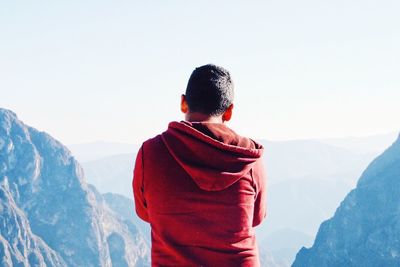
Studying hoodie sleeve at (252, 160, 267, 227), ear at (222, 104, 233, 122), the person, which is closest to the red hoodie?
the person

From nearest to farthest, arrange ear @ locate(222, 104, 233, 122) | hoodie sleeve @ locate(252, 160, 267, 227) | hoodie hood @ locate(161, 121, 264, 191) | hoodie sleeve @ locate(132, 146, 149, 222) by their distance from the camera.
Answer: hoodie hood @ locate(161, 121, 264, 191) → hoodie sleeve @ locate(132, 146, 149, 222) → hoodie sleeve @ locate(252, 160, 267, 227) → ear @ locate(222, 104, 233, 122)

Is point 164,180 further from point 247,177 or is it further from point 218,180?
point 247,177

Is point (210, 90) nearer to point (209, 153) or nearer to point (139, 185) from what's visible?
point (209, 153)

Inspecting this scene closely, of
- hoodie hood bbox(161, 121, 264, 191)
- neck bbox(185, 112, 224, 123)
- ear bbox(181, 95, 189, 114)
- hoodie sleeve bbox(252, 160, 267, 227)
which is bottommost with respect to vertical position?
hoodie sleeve bbox(252, 160, 267, 227)

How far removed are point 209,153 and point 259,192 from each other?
82 centimetres

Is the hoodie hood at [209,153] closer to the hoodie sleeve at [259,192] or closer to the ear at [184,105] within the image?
the hoodie sleeve at [259,192]

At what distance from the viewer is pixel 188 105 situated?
448 centimetres

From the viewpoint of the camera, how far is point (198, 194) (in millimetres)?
4004

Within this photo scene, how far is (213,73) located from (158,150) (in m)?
0.81

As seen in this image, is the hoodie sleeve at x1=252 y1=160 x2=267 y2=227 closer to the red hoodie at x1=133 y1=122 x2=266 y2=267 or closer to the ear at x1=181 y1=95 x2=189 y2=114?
the red hoodie at x1=133 y1=122 x2=266 y2=267

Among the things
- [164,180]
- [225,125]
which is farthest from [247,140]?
[164,180]

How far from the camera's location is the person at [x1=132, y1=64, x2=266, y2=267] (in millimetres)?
3982

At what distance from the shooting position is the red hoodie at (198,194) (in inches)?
157

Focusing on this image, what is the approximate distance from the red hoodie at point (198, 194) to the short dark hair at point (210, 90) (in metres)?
0.25
